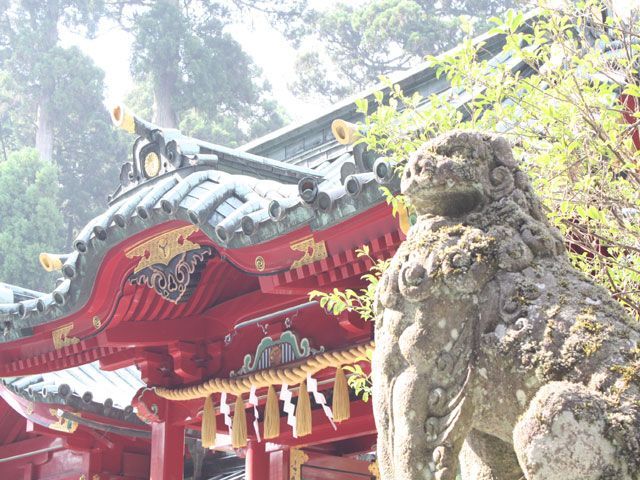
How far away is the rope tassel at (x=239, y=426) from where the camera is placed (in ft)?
26.8

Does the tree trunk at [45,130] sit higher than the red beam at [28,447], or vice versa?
the tree trunk at [45,130]

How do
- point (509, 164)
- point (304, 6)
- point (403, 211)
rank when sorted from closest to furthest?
point (509, 164) → point (403, 211) → point (304, 6)

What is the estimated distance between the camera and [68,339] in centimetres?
829

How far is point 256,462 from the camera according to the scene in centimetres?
870

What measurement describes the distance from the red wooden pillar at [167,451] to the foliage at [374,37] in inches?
909

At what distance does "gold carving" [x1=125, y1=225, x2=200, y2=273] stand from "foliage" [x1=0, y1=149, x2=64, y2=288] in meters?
18.8

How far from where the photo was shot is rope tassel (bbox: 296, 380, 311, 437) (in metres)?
7.53

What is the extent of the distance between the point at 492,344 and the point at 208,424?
6.31m

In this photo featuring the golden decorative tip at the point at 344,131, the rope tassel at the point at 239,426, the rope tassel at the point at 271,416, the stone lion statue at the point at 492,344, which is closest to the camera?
the stone lion statue at the point at 492,344

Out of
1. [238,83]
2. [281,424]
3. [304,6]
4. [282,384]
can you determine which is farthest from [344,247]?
[304,6]

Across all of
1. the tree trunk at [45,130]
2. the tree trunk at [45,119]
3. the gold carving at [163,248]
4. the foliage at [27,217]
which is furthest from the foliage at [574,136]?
the tree trunk at [45,130]

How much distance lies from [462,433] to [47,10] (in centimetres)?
3466

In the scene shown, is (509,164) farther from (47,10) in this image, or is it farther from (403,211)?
(47,10)

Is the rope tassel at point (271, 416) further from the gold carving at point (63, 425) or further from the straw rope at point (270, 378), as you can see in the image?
the gold carving at point (63, 425)
